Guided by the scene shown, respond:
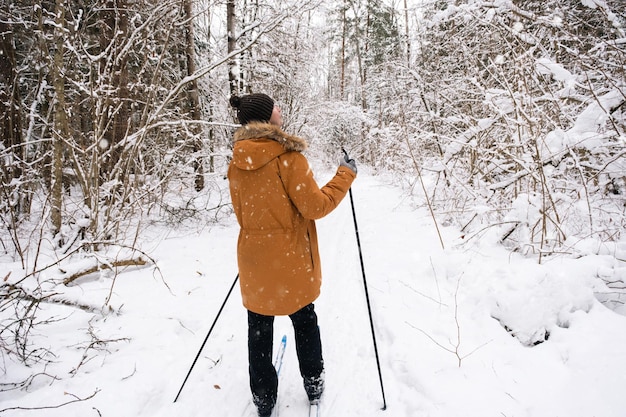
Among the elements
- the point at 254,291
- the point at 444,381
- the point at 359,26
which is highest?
the point at 359,26

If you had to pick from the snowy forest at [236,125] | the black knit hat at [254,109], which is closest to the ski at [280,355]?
the snowy forest at [236,125]

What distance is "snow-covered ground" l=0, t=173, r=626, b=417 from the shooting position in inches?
81.0

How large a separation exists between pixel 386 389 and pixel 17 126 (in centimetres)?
649

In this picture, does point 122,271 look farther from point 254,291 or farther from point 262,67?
point 262,67

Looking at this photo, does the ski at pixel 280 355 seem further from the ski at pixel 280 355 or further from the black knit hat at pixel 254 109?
the black knit hat at pixel 254 109

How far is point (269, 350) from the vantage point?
206 cm

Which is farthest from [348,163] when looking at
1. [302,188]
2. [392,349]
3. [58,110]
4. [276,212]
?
[58,110]

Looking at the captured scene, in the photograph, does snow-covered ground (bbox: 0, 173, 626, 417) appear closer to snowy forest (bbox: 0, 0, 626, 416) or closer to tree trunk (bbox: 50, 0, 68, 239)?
snowy forest (bbox: 0, 0, 626, 416)

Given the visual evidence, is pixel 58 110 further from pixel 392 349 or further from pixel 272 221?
pixel 392 349

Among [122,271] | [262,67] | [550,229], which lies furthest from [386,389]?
[262,67]

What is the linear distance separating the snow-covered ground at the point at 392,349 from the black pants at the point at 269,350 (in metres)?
0.33

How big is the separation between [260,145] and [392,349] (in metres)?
2.18

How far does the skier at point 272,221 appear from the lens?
1.76 m

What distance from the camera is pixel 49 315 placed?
292 centimetres
